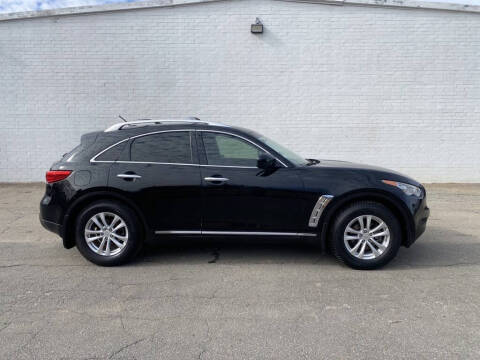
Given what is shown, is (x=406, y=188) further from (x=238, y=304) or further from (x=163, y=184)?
(x=163, y=184)

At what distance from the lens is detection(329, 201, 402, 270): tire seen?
421 cm

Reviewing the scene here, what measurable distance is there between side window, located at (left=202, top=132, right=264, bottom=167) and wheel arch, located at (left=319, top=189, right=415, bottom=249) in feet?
3.35

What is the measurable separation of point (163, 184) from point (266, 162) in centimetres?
122

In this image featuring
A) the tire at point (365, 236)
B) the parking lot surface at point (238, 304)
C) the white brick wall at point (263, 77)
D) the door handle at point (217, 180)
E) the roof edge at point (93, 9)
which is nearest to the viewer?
the parking lot surface at point (238, 304)

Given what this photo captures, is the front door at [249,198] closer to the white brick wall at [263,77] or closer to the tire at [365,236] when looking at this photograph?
the tire at [365,236]

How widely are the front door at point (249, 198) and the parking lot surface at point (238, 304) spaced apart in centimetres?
34

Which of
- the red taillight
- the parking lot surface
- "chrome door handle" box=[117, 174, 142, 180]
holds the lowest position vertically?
the parking lot surface

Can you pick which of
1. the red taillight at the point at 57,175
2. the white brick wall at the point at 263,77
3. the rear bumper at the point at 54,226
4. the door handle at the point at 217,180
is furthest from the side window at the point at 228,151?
the white brick wall at the point at 263,77

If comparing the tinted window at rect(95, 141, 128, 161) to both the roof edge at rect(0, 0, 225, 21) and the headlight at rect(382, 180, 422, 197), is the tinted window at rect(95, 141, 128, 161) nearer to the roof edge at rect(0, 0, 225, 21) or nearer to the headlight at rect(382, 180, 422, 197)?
the headlight at rect(382, 180, 422, 197)

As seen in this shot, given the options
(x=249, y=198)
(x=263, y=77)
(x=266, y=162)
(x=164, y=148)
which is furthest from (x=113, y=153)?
(x=263, y=77)

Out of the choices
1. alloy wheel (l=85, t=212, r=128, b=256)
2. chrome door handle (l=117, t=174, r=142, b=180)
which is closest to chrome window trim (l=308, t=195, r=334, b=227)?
chrome door handle (l=117, t=174, r=142, b=180)

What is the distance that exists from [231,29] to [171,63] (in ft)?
5.97

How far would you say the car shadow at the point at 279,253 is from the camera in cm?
445

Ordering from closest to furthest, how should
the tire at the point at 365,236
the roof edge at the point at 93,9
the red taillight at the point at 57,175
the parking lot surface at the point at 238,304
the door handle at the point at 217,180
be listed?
the parking lot surface at the point at 238,304
the tire at the point at 365,236
the door handle at the point at 217,180
the red taillight at the point at 57,175
the roof edge at the point at 93,9
